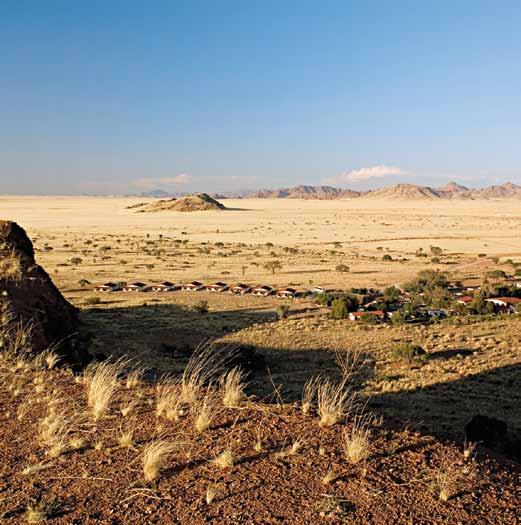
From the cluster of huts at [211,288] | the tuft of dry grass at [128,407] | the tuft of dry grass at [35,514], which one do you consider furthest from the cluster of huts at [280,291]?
the tuft of dry grass at [35,514]

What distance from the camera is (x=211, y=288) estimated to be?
132 feet

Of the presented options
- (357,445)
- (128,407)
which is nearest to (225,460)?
(357,445)

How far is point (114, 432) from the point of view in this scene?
6.76 m

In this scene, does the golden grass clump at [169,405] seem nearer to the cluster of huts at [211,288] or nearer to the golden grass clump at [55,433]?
the golden grass clump at [55,433]

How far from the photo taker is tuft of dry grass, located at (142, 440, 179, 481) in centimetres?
569

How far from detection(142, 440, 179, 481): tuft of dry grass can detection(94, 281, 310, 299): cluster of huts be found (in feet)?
102

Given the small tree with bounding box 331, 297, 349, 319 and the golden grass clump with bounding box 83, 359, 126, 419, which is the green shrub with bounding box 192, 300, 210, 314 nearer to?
the small tree with bounding box 331, 297, 349, 319

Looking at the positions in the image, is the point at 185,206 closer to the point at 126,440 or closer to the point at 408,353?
the point at 408,353

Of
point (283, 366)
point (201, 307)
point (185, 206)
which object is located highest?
point (185, 206)

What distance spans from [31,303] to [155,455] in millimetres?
13292

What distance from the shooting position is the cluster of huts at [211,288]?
38.3m

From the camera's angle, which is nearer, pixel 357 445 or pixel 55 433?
pixel 357 445

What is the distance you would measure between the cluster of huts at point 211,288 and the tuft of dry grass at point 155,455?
31.1 meters

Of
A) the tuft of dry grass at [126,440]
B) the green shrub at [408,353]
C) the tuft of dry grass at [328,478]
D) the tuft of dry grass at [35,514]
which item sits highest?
the tuft of dry grass at [126,440]
